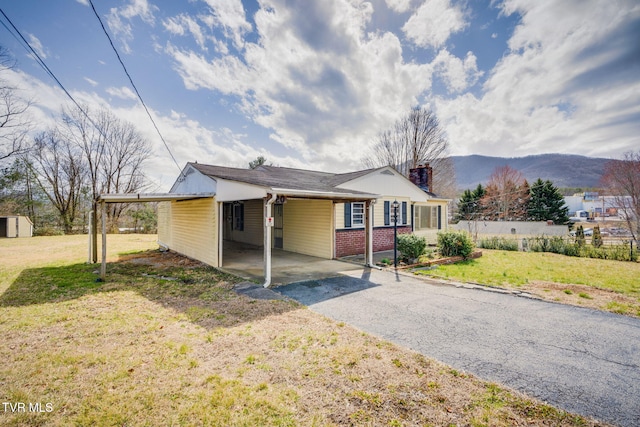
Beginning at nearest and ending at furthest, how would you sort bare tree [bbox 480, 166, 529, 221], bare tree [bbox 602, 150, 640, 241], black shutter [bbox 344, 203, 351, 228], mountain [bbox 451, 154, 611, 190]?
black shutter [bbox 344, 203, 351, 228] < bare tree [bbox 602, 150, 640, 241] < bare tree [bbox 480, 166, 529, 221] < mountain [bbox 451, 154, 611, 190]

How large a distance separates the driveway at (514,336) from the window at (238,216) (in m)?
10.5

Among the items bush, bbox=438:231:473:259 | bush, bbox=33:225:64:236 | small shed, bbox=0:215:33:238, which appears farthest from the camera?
bush, bbox=33:225:64:236

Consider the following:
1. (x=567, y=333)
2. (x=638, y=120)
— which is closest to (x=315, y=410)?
(x=567, y=333)

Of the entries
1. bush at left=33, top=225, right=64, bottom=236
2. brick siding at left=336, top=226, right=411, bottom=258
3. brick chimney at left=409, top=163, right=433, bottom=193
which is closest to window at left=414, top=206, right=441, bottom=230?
brick chimney at left=409, top=163, right=433, bottom=193

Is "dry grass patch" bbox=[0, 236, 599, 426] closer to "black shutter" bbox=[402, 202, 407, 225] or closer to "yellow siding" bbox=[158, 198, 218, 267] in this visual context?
"yellow siding" bbox=[158, 198, 218, 267]

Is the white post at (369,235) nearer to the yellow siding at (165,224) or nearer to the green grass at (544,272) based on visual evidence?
the green grass at (544,272)

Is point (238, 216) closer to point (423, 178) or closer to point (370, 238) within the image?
point (370, 238)

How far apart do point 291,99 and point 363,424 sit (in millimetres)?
13622

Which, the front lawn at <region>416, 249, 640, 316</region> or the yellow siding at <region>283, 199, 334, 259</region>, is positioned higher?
the yellow siding at <region>283, 199, 334, 259</region>

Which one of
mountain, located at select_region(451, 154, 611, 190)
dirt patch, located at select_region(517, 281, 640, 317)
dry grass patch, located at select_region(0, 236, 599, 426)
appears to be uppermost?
mountain, located at select_region(451, 154, 611, 190)

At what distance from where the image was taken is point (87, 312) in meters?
4.89

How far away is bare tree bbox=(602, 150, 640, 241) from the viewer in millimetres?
16750

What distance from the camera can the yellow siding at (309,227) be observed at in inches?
414

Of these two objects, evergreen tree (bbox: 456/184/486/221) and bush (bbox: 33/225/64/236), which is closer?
bush (bbox: 33/225/64/236)
